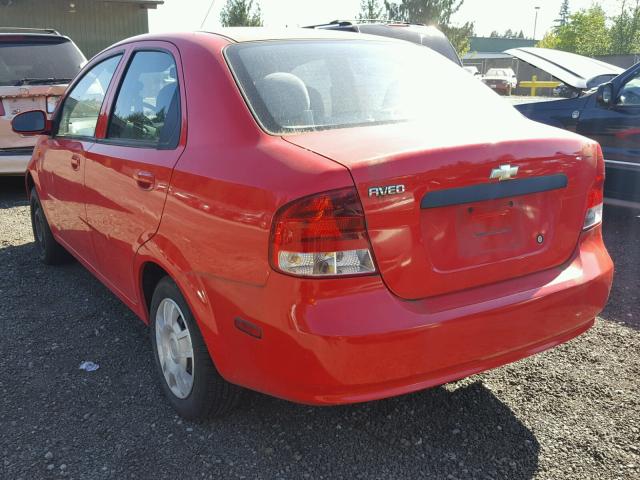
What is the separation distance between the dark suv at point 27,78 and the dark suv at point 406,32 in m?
3.48

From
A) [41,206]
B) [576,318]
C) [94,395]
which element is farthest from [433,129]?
[41,206]

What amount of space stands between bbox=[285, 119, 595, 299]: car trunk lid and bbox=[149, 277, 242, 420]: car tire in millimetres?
903

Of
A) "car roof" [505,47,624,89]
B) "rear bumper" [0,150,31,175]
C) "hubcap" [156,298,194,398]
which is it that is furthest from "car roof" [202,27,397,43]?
"rear bumper" [0,150,31,175]

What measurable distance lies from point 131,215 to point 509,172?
5.66 feet

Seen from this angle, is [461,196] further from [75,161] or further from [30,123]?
[30,123]

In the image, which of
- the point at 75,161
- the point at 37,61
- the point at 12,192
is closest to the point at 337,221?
the point at 75,161

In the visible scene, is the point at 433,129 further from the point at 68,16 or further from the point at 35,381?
the point at 68,16

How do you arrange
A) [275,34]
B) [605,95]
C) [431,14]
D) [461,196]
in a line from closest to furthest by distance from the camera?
[461,196]
[275,34]
[605,95]
[431,14]

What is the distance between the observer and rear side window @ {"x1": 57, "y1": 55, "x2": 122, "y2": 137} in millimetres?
3625

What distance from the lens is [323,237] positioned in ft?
6.79

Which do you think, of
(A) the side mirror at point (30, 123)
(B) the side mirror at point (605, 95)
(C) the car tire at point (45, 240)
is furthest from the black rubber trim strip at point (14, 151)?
(B) the side mirror at point (605, 95)

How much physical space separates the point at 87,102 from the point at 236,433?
2344 millimetres

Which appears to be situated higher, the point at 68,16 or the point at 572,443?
the point at 68,16

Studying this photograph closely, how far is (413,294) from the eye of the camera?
219 cm
